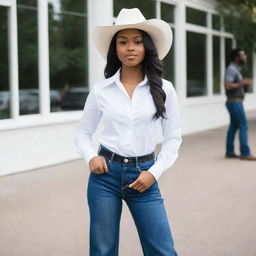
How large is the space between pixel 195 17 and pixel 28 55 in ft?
23.7

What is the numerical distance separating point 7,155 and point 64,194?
177 cm

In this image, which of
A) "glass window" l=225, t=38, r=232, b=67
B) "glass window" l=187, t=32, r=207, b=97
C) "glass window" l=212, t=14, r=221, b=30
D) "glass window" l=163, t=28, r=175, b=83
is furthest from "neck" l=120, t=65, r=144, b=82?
"glass window" l=225, t=38, r=232, b=67

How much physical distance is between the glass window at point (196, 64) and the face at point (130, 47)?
40.0ft

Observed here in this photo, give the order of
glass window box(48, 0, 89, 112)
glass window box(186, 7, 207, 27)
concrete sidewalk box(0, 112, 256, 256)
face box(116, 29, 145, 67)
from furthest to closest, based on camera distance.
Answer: glass window box(186, 7, 207, 27) < glass window box(48, 0, 89, 112) < concrete sidewalk box(0, 112, 256, 256) < face box(116, 29, 145, 67)

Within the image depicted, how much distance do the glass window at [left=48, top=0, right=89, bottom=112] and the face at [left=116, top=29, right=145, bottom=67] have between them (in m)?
6.70

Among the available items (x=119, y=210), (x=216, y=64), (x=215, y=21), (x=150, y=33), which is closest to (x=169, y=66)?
(x=215, y=21)

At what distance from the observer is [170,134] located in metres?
3.27

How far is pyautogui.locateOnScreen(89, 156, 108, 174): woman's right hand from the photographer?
316 centimetres

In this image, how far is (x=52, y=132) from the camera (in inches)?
385

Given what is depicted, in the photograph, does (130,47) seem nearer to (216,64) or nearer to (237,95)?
(237,95)

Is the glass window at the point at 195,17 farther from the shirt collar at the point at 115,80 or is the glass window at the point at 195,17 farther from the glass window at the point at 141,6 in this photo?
the shirt collar at the point at 115,80

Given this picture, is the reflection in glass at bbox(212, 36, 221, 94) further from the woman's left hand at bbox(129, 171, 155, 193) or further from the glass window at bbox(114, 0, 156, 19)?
the woman's left hand at bbox(129, 171, 155, 193)

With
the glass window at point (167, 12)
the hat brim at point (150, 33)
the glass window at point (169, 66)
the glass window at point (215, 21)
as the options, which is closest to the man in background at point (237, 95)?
the glass window at point (167, 12)

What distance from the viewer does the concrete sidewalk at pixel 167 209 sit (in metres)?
5.03
